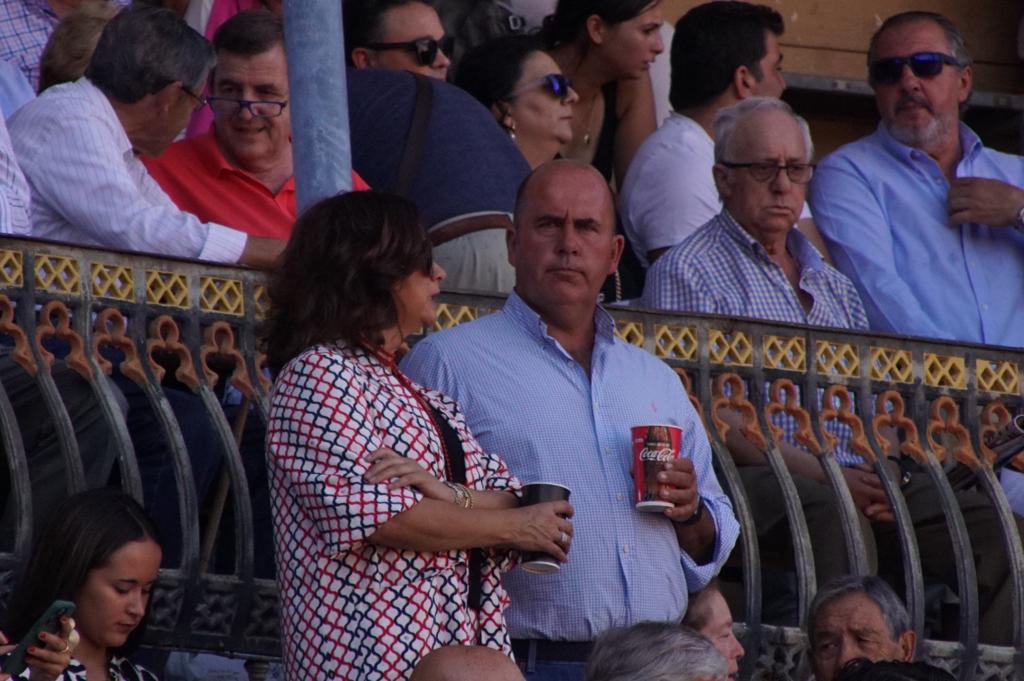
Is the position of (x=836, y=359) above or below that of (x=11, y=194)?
below

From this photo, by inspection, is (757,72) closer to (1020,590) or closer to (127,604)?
(1020,590)

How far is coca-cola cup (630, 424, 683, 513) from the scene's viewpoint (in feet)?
20.8

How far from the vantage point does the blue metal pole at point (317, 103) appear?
6.70 m

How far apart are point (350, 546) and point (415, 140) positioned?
234 cm

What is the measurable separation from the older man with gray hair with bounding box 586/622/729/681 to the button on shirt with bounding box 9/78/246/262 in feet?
6.08

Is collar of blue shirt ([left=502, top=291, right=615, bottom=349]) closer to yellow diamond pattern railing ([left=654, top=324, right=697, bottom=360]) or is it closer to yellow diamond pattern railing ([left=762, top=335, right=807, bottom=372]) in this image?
yellow diamond pattern railing ([left=654, top=324, right=697, bottom=360])

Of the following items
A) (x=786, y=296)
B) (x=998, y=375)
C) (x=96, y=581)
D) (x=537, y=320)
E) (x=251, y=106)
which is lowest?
(x=96, y=581)

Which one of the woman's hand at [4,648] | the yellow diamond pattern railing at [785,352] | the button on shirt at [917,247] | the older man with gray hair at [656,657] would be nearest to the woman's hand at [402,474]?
the older man with gray hair at [656,657]

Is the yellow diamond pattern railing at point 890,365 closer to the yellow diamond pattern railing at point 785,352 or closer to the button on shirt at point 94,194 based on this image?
the yellow diamond pattern railing at point 785,352

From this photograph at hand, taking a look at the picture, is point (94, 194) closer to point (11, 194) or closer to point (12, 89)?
point (11, 194)

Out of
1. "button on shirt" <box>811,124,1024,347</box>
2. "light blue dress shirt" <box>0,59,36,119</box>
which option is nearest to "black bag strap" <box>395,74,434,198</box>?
"light blue dress shirt" <box>0,59,36,119</box>

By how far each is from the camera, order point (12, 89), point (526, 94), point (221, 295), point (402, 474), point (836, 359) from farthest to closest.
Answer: point (526, 94) → point (12, 89) → point (836, 359) → point (221, 295) → point (402, 474)

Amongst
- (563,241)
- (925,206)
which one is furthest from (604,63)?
(563,241)

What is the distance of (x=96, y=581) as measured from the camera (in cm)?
605
